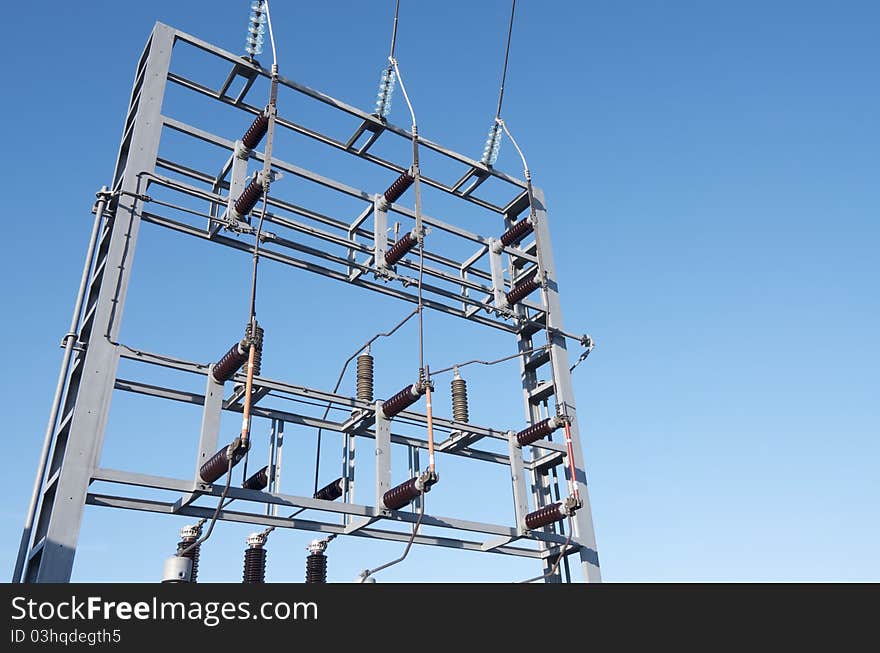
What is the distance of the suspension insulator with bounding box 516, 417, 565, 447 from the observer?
1284 centimetres

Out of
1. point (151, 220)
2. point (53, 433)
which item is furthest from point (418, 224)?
point (53, 433)

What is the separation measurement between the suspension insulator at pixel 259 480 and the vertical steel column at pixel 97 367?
2310 mm

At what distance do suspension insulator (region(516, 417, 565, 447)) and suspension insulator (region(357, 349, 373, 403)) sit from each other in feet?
9.47

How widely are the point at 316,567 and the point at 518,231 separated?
8010mm

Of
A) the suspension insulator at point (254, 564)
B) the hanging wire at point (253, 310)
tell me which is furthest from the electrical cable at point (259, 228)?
the suspension insulator at point (254, 564)

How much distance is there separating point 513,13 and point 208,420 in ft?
35.1

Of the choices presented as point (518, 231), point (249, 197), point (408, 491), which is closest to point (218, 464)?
point (408, 491)

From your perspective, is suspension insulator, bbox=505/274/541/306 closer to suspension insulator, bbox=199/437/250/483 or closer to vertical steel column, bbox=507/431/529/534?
vertical steel column, bbox=507/431/529/534

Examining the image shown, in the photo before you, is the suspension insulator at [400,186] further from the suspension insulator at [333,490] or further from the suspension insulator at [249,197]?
the suspension insulator at [333,490]

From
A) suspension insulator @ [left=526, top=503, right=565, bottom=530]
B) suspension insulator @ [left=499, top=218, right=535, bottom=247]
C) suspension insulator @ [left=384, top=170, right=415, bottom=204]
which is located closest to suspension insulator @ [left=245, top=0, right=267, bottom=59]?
suspension insulator @ [left=384, top=170, right=415, bottom=204]

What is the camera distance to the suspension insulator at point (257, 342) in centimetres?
929
